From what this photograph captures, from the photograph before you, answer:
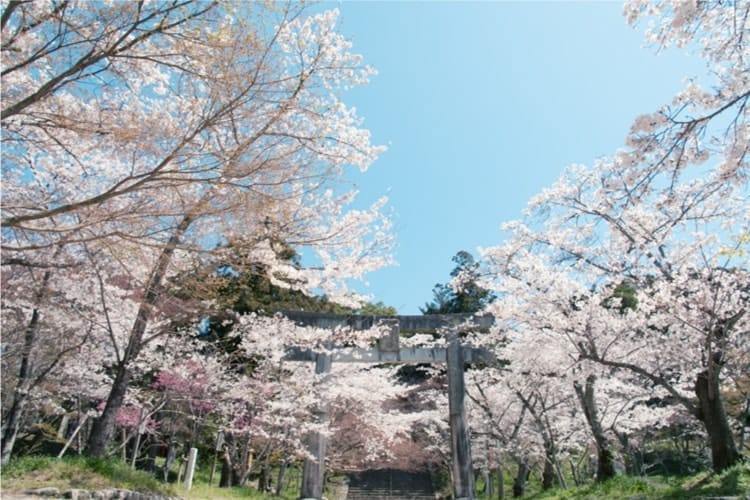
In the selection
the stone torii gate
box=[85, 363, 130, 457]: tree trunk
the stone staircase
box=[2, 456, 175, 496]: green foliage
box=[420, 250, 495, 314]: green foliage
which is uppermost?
box=[420, 250, 495, 314]: green foliage

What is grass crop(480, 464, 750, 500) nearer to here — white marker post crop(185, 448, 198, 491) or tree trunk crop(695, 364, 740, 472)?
tree trunk crop(695, 364, 740, 472)

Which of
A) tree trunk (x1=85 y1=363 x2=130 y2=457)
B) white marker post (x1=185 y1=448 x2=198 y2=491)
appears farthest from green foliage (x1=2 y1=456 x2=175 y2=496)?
white marker post (x1=185 y1=448 x2=198 y2=491)

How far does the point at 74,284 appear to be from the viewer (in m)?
8.77

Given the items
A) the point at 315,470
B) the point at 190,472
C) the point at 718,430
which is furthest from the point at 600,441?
the point at 190,472

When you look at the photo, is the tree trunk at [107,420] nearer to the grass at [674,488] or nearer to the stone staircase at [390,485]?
the grass at [674,488]

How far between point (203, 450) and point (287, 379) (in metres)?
7.54

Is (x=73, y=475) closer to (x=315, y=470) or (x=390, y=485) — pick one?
(x=315, y=470)

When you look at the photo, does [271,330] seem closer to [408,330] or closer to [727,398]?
[408,330]

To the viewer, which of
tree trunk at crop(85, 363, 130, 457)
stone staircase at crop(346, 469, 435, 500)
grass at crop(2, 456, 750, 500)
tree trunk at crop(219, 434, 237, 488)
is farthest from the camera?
stone staircase at crop(346, 469, 435, 500)

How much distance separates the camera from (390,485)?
1925cm

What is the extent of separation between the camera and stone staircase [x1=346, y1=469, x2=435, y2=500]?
1831 centimetres

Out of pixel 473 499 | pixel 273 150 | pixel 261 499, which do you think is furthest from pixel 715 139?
pixel 261 499

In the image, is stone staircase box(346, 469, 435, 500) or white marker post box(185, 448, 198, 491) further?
stone staircase box(346, 469, 435, 500)

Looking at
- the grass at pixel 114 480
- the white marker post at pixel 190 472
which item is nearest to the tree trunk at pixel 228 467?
the white marker post at pixel 190 472
